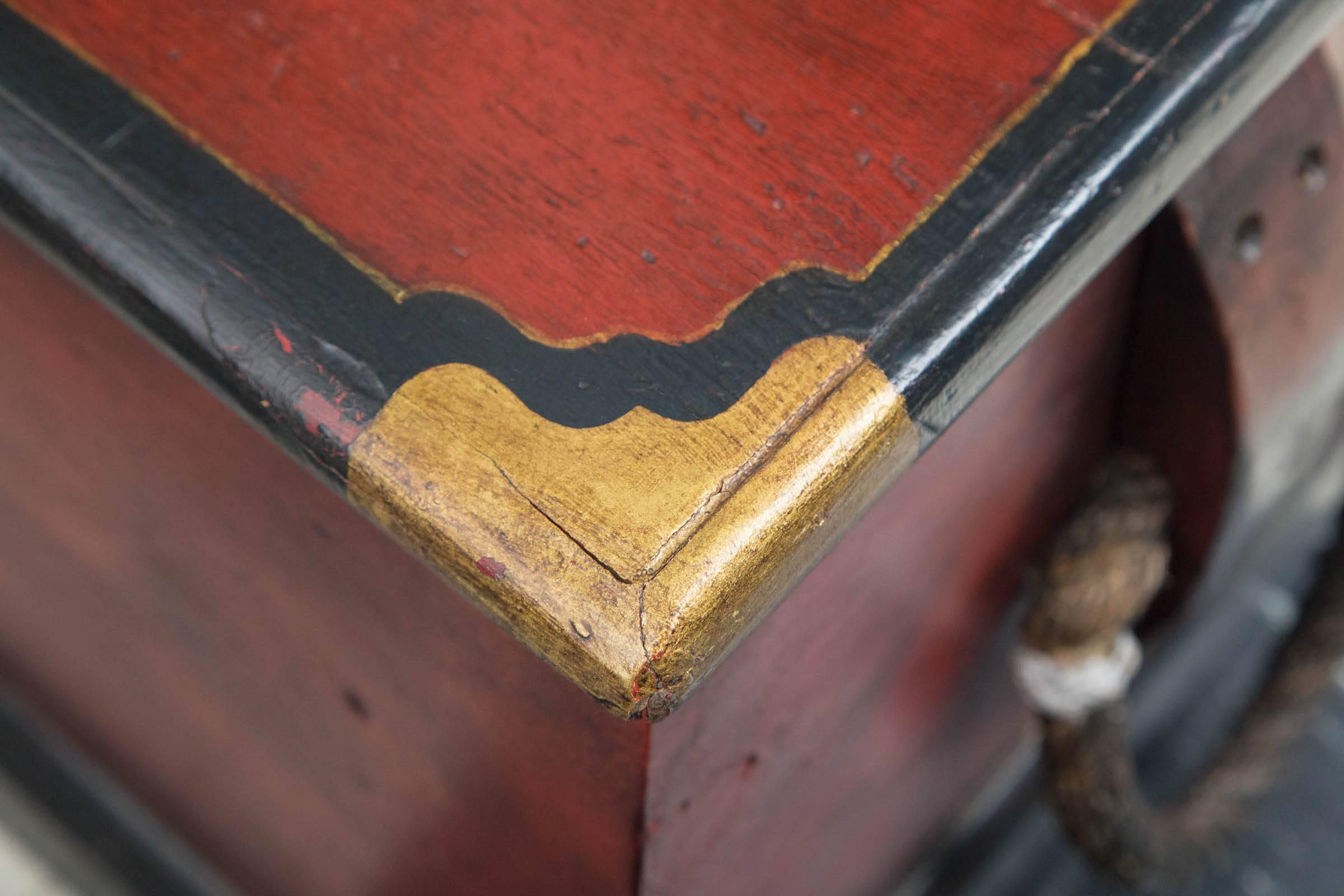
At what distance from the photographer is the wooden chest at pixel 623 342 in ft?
1.33

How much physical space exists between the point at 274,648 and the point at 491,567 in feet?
1.09

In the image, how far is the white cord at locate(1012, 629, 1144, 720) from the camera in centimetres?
73

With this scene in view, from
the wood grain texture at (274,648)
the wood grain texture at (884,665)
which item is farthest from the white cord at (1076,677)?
the wood grain texture at (274,648)

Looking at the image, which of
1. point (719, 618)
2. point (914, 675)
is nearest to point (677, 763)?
point (719, 618)

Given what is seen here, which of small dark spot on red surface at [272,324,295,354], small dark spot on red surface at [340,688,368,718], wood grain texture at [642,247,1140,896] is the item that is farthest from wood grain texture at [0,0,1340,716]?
small dark spot on red surface at [340,688,368,718]

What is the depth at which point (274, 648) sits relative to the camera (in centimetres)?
67

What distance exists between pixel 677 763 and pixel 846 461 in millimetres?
167

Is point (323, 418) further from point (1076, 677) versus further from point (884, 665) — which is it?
point (1076, 677)

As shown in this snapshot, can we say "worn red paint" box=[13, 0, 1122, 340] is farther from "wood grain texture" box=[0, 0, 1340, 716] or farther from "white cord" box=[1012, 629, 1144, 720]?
"white cord" box=[1012, 629, 1144, 720]

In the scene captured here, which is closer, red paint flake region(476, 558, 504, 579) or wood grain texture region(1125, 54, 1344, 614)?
red paint flake region(476, 558, 504, 579)

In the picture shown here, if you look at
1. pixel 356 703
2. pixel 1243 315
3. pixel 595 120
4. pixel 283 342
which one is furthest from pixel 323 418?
pixel 1243 315

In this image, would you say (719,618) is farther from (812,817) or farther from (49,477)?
(49,477)

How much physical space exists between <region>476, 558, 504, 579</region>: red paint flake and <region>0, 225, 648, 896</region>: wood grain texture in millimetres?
121

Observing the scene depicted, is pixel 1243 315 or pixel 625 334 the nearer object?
pixel 625 334
